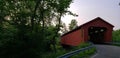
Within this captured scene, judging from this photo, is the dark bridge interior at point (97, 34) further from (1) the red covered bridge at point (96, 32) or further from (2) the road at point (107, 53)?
(2) the road at point (107, 53)

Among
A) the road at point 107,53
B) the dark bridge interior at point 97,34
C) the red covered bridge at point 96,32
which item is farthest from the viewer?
the dark bridge interior at point 97,34

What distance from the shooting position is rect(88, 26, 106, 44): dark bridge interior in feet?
128

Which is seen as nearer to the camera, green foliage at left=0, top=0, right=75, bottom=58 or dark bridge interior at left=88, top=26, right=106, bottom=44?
green foliage at left=0, top=0, right=75, bottom=58

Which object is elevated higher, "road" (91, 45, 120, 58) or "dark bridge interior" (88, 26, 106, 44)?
"dark bridge interior" (88, 26, 106, 44)

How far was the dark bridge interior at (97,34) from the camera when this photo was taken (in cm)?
3910

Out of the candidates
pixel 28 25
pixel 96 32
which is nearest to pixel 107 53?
pixel 28 25

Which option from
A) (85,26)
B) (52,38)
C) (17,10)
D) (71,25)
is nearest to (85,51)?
(85,26)

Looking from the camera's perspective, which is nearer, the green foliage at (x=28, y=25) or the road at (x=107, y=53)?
the road at (x=107, y=53)

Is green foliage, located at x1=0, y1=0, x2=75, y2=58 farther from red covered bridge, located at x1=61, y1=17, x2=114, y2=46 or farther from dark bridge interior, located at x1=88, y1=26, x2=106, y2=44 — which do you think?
dark bridge interior, located at x1=88, y1=26, x2=106, y2=44

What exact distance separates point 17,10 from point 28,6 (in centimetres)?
196

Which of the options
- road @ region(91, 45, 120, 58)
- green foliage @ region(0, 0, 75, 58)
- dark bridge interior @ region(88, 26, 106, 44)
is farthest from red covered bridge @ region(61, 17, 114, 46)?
road @ region(91, 45, 120, 58)

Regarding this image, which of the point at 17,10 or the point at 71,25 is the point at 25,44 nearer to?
the point at 17,10

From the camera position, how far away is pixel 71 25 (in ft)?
386

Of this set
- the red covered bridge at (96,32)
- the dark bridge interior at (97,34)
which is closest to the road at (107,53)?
the red covered bridge at (96,32)
